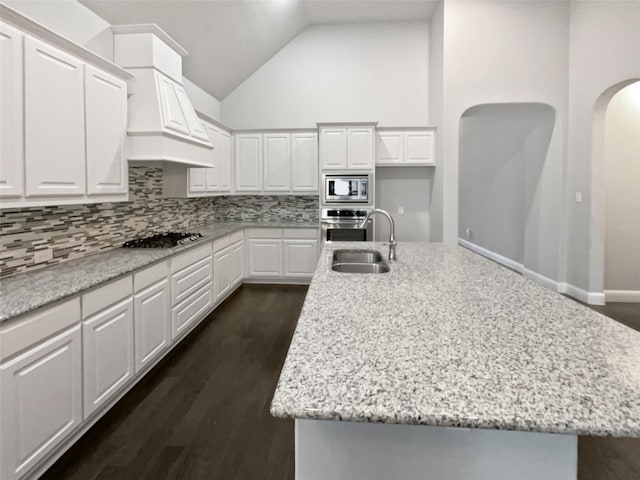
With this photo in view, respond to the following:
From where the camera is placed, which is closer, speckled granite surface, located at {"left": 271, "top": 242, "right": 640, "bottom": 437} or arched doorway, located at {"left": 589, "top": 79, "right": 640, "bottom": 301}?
speckled granite surface, located at {"left": 271, "top": 242, "right": 640, "bottom": 437}

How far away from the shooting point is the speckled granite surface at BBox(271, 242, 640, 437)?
0.74m

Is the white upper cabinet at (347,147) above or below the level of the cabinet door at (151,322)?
above

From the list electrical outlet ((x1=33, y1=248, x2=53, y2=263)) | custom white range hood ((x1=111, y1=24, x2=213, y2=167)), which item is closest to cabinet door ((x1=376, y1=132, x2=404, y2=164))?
custom white range hood ((x1=111, y1=24, x2=213, y2=167))

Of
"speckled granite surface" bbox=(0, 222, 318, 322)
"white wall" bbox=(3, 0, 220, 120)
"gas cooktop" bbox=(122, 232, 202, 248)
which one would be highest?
"white wall" bbox=(3, 0, 220, 120)

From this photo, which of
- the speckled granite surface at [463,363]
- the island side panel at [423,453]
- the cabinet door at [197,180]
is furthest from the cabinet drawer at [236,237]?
the island side panel at [423,453]

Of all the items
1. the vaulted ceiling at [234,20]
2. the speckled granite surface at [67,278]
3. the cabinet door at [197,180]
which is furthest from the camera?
the cabinet door at [197,180]

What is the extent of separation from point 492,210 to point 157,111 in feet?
18.8

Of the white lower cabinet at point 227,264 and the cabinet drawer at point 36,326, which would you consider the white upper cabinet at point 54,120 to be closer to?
the cabinet drawer at point 36,326

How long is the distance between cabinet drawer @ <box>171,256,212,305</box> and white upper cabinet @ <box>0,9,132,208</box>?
0.82 meters

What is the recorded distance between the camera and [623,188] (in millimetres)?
4395

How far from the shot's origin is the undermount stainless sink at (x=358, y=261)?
8.26 ft

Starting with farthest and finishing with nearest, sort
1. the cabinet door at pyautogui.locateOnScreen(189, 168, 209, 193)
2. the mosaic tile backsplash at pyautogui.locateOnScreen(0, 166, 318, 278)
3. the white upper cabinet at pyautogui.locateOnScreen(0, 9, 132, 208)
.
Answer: the cabinet door at pyautogui.locateOnScreen(189, 168, 209, 193)
the mosaic tile backsplash at pyautogui.locateOnScreen(0, 166, 318, 278)
the white upper cabinet at pyautogui.locateOnScreen(0, 9, 132, 208)

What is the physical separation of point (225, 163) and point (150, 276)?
2.89 m

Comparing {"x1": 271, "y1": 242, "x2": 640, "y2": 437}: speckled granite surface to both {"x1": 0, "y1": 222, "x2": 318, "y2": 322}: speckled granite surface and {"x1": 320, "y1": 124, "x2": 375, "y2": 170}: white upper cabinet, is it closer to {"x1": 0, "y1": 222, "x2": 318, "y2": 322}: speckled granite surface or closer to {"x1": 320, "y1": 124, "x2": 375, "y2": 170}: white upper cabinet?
{"x1": 0, "y1": 222, "x2": 318, "y2": 322}: speckled granite surface
